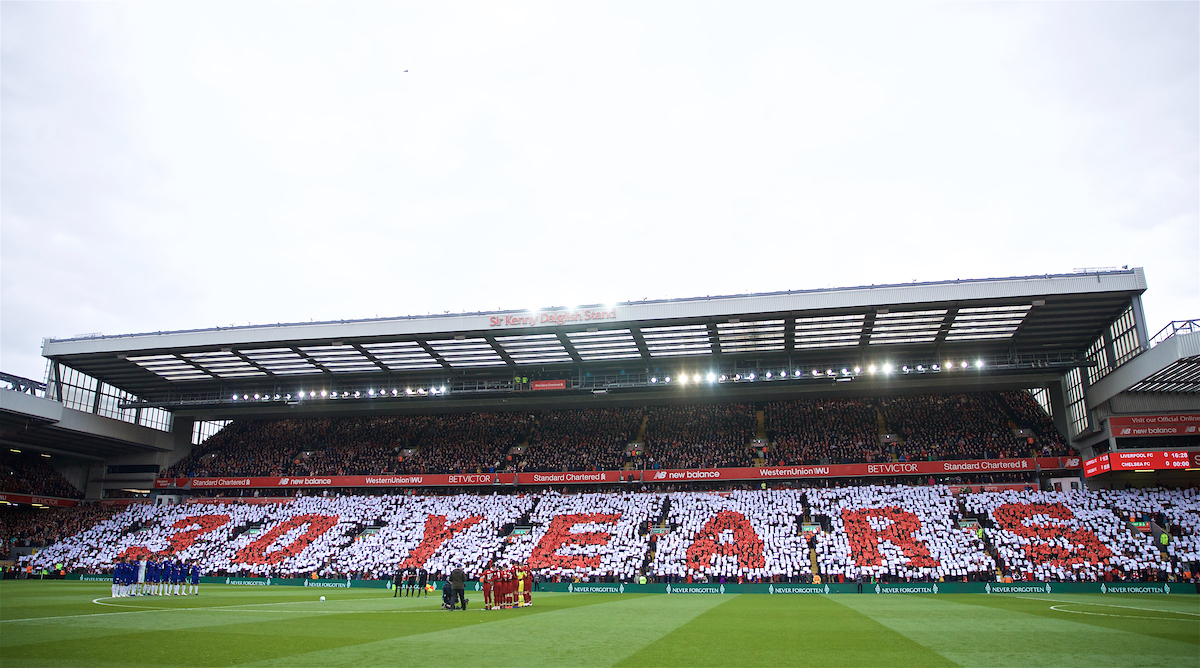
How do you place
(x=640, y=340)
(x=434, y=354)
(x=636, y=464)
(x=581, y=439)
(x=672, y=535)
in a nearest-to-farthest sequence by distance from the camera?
(x=672, y=535) < (x=640, y=340) < (x=434, y=354) < (x=636, y=464) < (x=581, y=439)

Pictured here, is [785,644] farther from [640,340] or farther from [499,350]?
[499,350]

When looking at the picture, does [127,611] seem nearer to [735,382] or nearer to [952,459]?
[735,382]

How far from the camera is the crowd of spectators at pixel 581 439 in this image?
49375 millimetres

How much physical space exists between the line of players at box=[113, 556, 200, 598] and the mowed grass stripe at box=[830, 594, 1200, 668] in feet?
80.3

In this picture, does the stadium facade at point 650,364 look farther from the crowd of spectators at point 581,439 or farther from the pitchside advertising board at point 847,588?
the pitchside advertising board at point 847,588

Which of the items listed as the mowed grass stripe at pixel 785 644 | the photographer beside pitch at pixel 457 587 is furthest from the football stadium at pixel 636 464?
the mowed grass stripe at pixel 785 644

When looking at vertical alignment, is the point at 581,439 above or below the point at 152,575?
above

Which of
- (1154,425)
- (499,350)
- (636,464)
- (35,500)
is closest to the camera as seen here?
(1154,425)

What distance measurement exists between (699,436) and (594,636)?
123 feet

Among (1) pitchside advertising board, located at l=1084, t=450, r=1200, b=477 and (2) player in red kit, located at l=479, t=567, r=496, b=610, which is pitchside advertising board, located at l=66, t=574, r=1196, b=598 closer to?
(1) pitchside advertising board, located at l=1084, t=450, r=1200, b=477

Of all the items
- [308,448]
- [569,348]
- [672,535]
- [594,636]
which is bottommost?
[594,636]

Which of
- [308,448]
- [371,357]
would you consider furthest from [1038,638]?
[308,448]

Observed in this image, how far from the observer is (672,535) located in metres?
39.4

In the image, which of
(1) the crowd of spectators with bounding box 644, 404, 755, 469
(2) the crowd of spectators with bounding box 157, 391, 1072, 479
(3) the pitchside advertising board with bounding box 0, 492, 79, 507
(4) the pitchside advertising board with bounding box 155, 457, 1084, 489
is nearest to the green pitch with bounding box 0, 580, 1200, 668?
(4) the pitchside advertising board with bounding box 155, 457, 1084, 489
